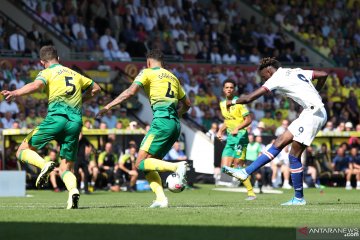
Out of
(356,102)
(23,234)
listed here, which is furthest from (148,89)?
(356,102)

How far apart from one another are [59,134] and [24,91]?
36.7 inches

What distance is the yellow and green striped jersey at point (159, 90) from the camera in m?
14.6

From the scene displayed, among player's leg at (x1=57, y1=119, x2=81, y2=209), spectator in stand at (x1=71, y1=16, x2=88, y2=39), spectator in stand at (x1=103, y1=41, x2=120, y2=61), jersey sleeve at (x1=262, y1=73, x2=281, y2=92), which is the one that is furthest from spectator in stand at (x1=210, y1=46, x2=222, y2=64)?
player's leg at (x1=57, y1=119, x2=81, y2=209)

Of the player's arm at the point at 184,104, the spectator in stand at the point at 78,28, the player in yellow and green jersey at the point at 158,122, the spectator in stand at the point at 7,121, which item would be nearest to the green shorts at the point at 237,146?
the player's arm at the point at 184,104

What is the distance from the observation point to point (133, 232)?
1052cm

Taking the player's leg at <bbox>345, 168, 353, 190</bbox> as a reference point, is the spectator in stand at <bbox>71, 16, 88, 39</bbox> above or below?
above

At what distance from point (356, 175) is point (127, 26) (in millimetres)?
10163

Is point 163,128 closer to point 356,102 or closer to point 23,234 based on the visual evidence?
point 23,234

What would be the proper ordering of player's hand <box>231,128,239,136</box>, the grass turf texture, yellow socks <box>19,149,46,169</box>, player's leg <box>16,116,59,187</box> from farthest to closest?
1. player's hand <box>231,128,239,136</box>
2. player's leg <box>16,116,59,187</box>
3. yellow socks <box>19,149,46,169</box>
4. the grass turf texture

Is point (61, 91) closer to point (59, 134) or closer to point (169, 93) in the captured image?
point (59, 134)

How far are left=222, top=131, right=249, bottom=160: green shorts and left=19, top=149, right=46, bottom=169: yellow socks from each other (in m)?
7.25

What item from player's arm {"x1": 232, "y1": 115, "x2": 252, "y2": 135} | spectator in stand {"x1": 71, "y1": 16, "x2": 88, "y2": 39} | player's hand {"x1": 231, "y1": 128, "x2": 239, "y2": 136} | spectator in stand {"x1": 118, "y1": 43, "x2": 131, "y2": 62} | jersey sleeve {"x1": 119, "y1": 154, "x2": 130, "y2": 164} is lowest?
jersey sleeve {"x1": 119, "y1": 154, "x2": 130, "y2": 164}

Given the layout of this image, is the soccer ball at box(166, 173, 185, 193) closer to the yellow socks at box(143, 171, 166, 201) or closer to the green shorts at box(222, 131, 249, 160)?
the yellow socks at box(143, 171, 166, 201)

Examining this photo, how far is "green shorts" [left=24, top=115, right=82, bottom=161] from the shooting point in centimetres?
1442
